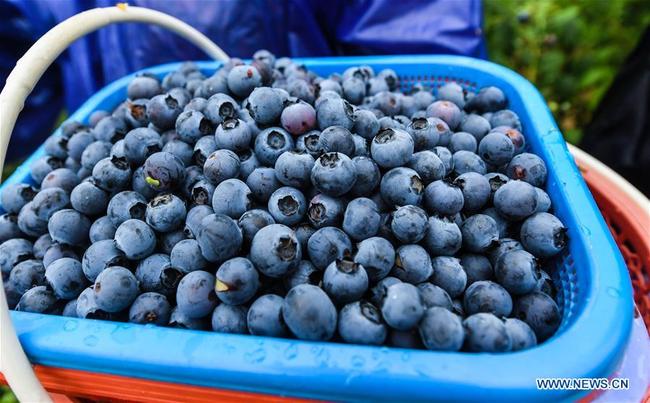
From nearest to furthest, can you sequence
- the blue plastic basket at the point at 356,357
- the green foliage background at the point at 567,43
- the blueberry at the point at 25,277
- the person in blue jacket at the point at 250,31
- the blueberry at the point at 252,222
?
the blue plastic basket at the point at 356,357, the blueberry at the point at 252,222, the blueberry at the point at 25,277, the person in blue jacket at the point at 250,31, the green foliage background at the point at 567,43

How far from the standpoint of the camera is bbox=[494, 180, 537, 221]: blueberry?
867mm

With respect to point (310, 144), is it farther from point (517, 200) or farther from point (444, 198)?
point (517, 200)

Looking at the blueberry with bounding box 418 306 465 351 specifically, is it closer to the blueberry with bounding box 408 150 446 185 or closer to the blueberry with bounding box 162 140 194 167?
the blueberry with bounding box 408 150 446 185

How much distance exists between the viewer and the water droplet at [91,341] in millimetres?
673

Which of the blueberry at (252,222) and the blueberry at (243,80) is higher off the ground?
the blueberry at (243,80)

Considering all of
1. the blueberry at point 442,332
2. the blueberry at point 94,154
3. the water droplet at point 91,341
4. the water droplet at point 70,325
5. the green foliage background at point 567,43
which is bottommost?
the green foliage background at point 567,43

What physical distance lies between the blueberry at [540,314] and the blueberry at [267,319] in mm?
391

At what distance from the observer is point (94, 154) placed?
42.2 inches

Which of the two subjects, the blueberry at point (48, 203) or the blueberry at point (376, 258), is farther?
the blueberry at point (48, 203)

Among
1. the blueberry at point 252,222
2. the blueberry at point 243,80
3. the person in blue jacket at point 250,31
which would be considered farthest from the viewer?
the person in blue jacket at point 250,31

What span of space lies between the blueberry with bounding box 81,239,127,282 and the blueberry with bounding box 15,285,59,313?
7 cm

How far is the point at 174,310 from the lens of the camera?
0.79 m

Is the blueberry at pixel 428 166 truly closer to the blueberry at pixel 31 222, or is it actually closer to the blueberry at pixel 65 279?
the blueberry at pixel 65 279

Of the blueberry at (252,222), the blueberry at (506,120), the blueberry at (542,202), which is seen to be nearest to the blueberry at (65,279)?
the blueberry at (252,222)
